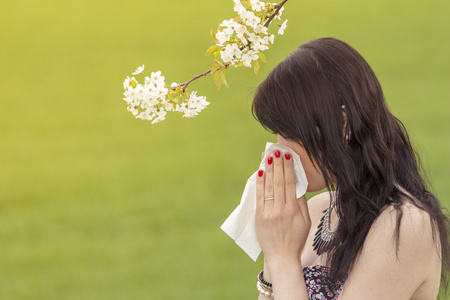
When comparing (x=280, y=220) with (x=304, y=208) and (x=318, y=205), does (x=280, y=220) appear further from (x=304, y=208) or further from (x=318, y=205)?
(x=318, y=205)

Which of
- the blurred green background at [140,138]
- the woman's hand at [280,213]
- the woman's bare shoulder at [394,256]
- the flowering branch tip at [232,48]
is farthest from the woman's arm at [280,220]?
the blurred green background at [140,138]

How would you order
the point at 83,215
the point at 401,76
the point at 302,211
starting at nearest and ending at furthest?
the point at 302,211 → the point at 83,215 → the point at 401,76

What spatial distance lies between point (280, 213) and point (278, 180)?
0.29 ft

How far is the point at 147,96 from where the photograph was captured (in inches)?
64.9

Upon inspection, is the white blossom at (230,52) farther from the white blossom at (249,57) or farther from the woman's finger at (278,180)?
the woman's finger at (278,180)

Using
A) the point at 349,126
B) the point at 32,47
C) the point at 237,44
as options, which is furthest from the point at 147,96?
the point at 32,47

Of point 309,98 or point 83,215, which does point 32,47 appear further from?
point 309,98

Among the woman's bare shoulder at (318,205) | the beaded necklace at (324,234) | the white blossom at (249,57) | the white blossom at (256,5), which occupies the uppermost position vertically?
the white blossom at (256,5)


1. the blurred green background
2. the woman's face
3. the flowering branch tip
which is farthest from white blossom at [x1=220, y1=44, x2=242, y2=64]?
the blurred green background

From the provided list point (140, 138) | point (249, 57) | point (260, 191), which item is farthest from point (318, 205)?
point (140, 138)

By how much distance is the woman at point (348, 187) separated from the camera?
5.21 feet

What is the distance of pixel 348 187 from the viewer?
5.49 feet

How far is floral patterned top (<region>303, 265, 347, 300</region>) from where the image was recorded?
1.72 metres

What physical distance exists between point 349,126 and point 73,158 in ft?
13.7
